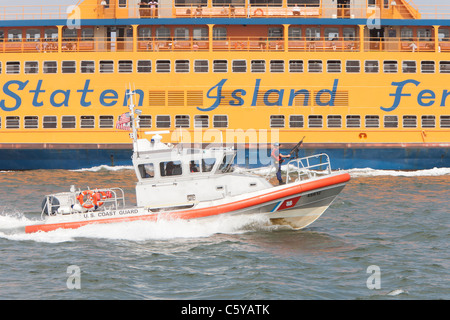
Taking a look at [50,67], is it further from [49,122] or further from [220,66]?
[220,66]

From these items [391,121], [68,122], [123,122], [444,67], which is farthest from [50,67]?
[444,67]

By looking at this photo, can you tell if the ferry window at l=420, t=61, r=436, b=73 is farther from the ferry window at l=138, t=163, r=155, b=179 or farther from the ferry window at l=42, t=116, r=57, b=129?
the ferry window at l=138, t=163, r=155, b=179

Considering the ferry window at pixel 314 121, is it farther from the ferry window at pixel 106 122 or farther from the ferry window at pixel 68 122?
the ferry window at pixel 68 122

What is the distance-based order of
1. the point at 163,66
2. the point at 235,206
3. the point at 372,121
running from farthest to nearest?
the point at 163,66
the point at 372,121
the point at 235,206

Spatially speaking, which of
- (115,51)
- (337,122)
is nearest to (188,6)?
(115,51)

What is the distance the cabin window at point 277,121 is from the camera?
3180 cm

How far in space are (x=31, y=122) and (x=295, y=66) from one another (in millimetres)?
13501

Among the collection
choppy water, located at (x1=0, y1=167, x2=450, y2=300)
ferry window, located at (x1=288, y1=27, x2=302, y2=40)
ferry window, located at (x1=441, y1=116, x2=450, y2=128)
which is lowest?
choppy water, located at (x1=0, y1=167, x2=450, y2=300)

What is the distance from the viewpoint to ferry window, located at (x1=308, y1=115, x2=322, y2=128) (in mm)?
31750

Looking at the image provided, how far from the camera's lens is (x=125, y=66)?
107 feet

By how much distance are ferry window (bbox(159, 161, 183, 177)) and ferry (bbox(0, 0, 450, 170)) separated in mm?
13760

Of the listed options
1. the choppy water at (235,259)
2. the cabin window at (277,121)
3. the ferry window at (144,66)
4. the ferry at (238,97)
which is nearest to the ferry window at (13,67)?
the ferry at (238,97)

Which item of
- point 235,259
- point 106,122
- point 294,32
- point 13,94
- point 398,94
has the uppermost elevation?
point 294,32

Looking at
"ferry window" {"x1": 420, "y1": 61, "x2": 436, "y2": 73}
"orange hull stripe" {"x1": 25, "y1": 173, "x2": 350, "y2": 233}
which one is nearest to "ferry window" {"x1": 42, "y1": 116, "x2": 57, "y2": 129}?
"orange hull stripe" {"x1": 25, "y1": 173, "x2": 350, "y2": 233}
